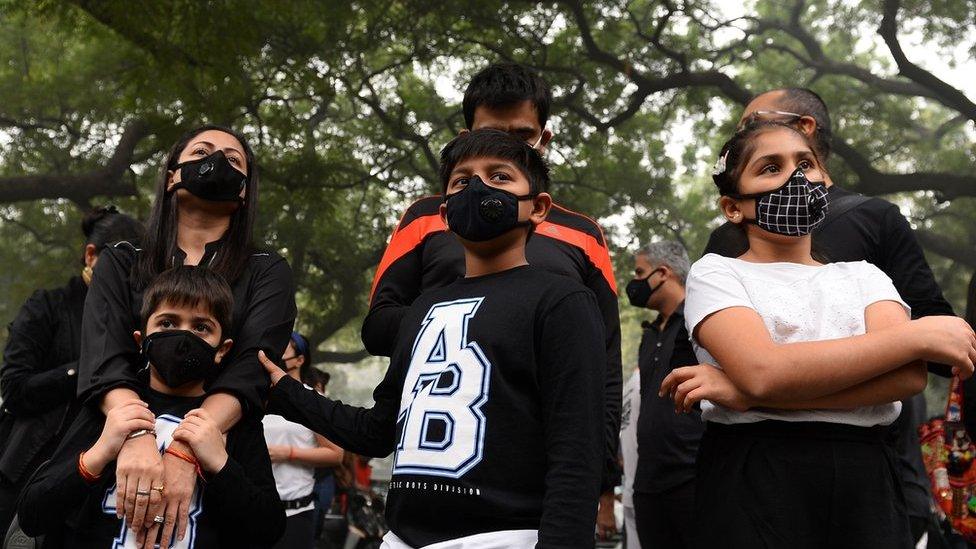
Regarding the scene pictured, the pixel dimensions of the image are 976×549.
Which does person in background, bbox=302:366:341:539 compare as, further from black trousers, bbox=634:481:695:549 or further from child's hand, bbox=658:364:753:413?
child's hand, bbox=658:364:753:413

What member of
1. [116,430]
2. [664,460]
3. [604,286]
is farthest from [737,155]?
[664,460]

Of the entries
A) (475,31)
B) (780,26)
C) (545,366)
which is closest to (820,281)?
(545,366)

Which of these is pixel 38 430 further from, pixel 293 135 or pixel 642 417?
pixel 293 135

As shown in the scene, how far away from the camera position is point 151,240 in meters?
3.11

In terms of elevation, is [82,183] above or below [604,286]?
above

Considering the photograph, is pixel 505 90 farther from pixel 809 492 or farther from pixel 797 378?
pixel 809 492

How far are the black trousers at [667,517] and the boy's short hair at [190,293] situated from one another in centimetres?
272

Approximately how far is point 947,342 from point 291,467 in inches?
161

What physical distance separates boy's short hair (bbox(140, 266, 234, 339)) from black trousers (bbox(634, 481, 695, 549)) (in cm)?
272

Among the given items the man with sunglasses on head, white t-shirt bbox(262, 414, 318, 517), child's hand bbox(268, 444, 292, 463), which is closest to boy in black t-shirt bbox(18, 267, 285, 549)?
the man with sunglasses on head

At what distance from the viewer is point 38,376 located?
13.6 ft

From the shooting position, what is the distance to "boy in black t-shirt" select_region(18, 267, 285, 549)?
8.46 feet

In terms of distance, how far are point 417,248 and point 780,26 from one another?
16.4 m

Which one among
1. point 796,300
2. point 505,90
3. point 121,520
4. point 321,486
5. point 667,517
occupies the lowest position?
point 121,520
